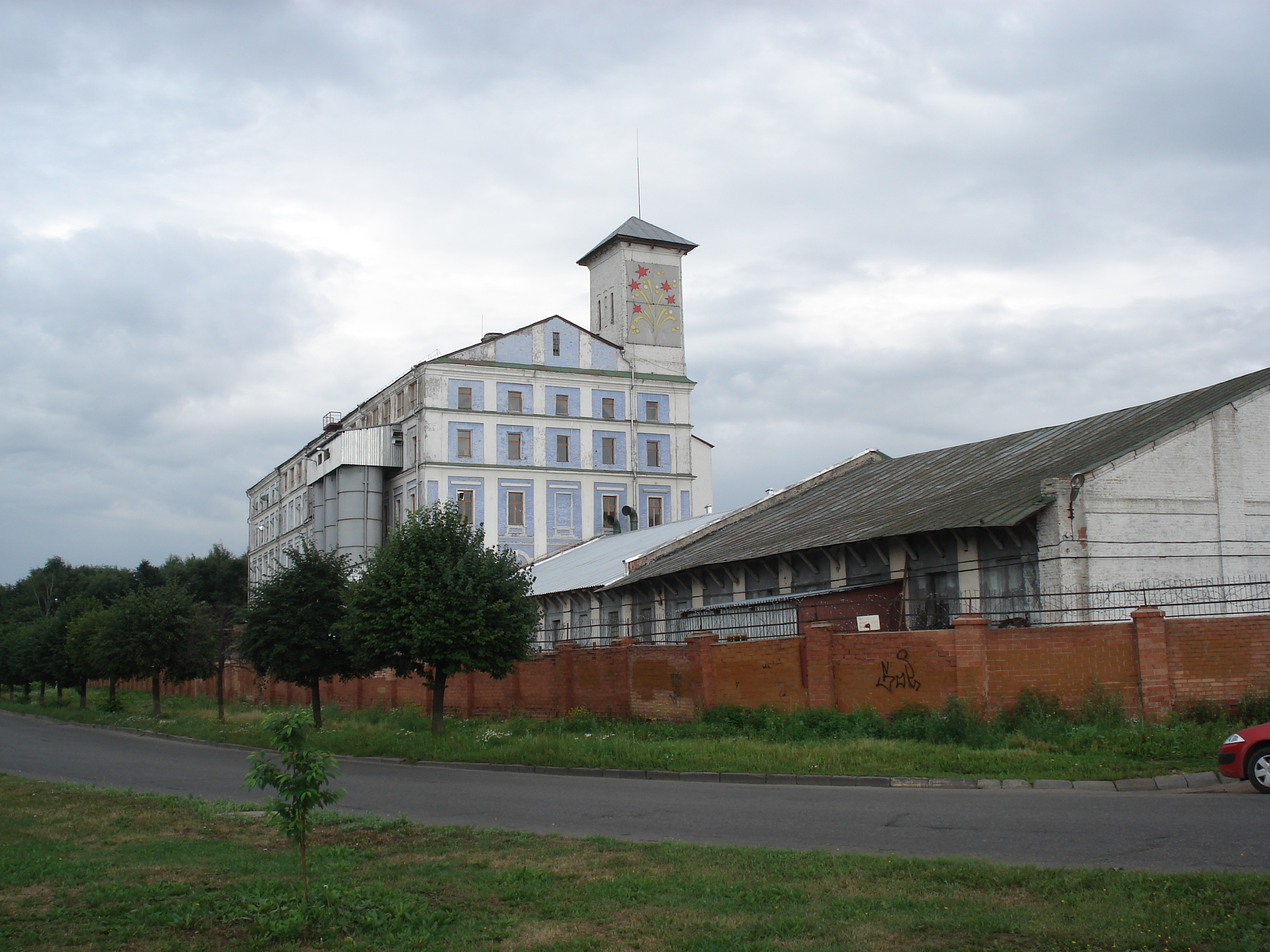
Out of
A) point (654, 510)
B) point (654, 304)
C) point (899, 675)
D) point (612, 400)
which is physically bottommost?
point (899, 675)

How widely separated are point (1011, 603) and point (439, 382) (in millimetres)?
38264

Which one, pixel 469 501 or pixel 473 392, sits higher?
pixel 473 392

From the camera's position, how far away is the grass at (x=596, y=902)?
6.61m

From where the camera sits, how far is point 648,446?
60250 millimetres

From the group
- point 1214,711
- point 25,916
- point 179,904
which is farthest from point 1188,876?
point 1214,711

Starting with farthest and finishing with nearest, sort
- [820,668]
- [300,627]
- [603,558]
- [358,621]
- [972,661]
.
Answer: [603,558] → [300,627] → [358,621] → [820,668] → [972,661]

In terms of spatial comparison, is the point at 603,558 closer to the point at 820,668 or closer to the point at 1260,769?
the point at 820,668

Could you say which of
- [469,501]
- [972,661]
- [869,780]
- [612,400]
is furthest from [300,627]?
[612,400]

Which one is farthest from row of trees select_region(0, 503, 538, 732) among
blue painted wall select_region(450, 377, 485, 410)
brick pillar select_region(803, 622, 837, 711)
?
blue painted wall select_region(450, 377, 485, 410)

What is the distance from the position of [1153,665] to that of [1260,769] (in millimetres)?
4763

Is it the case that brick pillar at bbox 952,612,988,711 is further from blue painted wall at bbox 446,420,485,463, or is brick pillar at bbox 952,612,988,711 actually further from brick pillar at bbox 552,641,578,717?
blue painted wall at bbox 446,420,485,463

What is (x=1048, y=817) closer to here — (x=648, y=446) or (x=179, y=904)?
(x=179, y=904)

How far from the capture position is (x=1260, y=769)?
40.7 feet

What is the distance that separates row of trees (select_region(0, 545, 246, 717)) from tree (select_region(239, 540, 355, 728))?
1.44 meters
